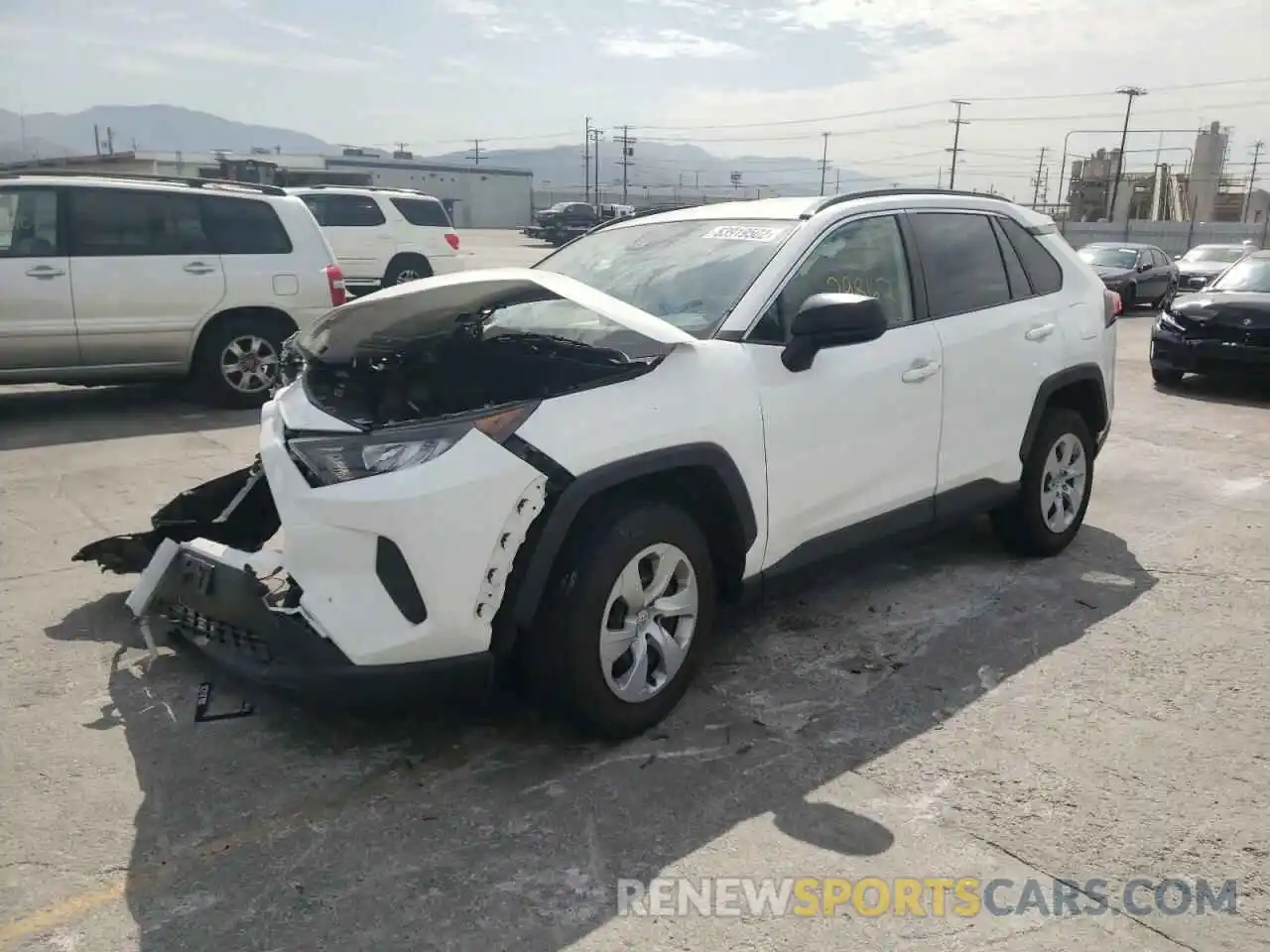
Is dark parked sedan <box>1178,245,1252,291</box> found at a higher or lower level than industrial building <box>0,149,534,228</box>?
lower

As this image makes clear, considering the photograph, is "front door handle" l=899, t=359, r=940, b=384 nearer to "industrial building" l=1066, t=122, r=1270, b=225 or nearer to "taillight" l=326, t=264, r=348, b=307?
"taillight" l=326, t=264, r=348, b=307

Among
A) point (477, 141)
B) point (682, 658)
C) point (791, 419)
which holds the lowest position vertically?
point (682, 658)

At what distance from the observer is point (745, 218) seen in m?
4.27

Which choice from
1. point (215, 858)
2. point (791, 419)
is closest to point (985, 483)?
point (791, 419)

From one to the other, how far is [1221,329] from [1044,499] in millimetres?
6949

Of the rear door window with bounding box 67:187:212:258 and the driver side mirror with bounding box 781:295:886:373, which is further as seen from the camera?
the rear door window with bounding box 67:187:212:258

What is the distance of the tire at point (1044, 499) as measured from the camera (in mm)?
5066

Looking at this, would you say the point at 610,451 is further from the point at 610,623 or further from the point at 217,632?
the point at 217,632

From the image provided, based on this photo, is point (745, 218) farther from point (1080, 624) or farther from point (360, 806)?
point (360, 806)

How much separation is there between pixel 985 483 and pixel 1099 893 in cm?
237

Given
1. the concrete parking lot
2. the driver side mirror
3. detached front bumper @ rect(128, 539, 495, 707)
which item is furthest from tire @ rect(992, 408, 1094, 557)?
detached front bumper @ rect(128, 539, 495, 707)

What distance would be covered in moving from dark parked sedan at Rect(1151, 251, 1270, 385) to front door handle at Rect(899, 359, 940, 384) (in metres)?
7.78

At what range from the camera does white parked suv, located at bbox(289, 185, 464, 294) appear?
1702 centimetres

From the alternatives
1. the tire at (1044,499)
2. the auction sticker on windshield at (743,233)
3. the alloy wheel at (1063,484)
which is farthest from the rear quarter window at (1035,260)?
the auction sticker on windshield at (743,233)
